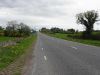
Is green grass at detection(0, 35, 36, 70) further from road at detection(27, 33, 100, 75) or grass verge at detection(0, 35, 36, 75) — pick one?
road at detection(27, 33, 100, 75)

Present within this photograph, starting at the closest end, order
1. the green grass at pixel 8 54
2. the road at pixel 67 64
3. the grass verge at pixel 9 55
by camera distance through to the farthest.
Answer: the road at pixel 67 64 < the grass verge at pixel 9 55 < the green grass at pixel 8 54

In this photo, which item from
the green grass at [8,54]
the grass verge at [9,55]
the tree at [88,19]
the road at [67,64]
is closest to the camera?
the road at [67,64]

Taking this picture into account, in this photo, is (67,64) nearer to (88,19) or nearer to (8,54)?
(8,54)

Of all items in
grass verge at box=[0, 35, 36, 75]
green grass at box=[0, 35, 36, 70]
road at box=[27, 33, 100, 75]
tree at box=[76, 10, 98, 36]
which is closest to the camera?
road at box=[27, 33, 100, 75]

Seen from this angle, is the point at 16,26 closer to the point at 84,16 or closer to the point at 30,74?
the point at 84,16

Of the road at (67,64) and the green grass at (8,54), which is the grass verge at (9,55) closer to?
the green grass at (8,54)

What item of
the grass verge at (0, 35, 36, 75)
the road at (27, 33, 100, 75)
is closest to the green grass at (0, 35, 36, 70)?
the grass verge at (0, 35, 36, 75)

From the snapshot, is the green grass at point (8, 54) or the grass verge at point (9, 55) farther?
the green grass at point (8, 54)

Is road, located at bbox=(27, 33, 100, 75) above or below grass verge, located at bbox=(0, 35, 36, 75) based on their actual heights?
above

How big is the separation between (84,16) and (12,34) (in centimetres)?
3442

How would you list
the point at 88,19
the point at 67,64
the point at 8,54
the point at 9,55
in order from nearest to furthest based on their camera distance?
1. the point at 67,64
2. the point at 9,55
3. the point at 8,54
4. the point at 88,19

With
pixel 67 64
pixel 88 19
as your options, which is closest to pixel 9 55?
pixel 67 64

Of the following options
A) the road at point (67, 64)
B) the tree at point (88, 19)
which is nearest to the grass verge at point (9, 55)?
the road at point (67, 64)

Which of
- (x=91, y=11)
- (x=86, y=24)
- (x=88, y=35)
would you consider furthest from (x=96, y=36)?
(x=91, y=11)
